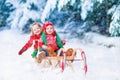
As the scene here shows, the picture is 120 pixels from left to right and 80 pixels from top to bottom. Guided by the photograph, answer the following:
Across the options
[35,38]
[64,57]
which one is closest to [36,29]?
[35,38]

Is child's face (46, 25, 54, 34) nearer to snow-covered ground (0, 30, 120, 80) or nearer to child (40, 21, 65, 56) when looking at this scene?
child (40, 21, 65, 56)

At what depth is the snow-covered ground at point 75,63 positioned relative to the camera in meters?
1.75

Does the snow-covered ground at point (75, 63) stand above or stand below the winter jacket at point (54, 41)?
below

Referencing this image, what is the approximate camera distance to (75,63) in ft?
5.82

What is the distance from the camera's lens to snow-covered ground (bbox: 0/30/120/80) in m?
1.75

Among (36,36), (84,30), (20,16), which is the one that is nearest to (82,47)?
(84,30)

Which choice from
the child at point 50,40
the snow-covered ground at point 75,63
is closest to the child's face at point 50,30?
the child at point 50,40

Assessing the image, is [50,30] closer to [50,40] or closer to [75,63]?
[50,40]

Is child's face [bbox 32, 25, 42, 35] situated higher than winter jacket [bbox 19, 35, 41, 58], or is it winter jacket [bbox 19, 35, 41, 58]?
child's face [bbox 32, 25, 42, 35]

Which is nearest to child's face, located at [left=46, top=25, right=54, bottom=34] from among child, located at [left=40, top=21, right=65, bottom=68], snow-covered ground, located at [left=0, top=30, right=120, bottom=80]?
child, located at [left=40, top=21, right=65, bottom=68]

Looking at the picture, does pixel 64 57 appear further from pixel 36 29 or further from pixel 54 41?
pixel 36 29

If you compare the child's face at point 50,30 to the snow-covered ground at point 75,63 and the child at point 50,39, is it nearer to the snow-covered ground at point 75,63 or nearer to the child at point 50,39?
the child at point 50,39

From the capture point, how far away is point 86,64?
1.77 meters

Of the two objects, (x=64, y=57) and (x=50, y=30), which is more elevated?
(x=50, y=30)
